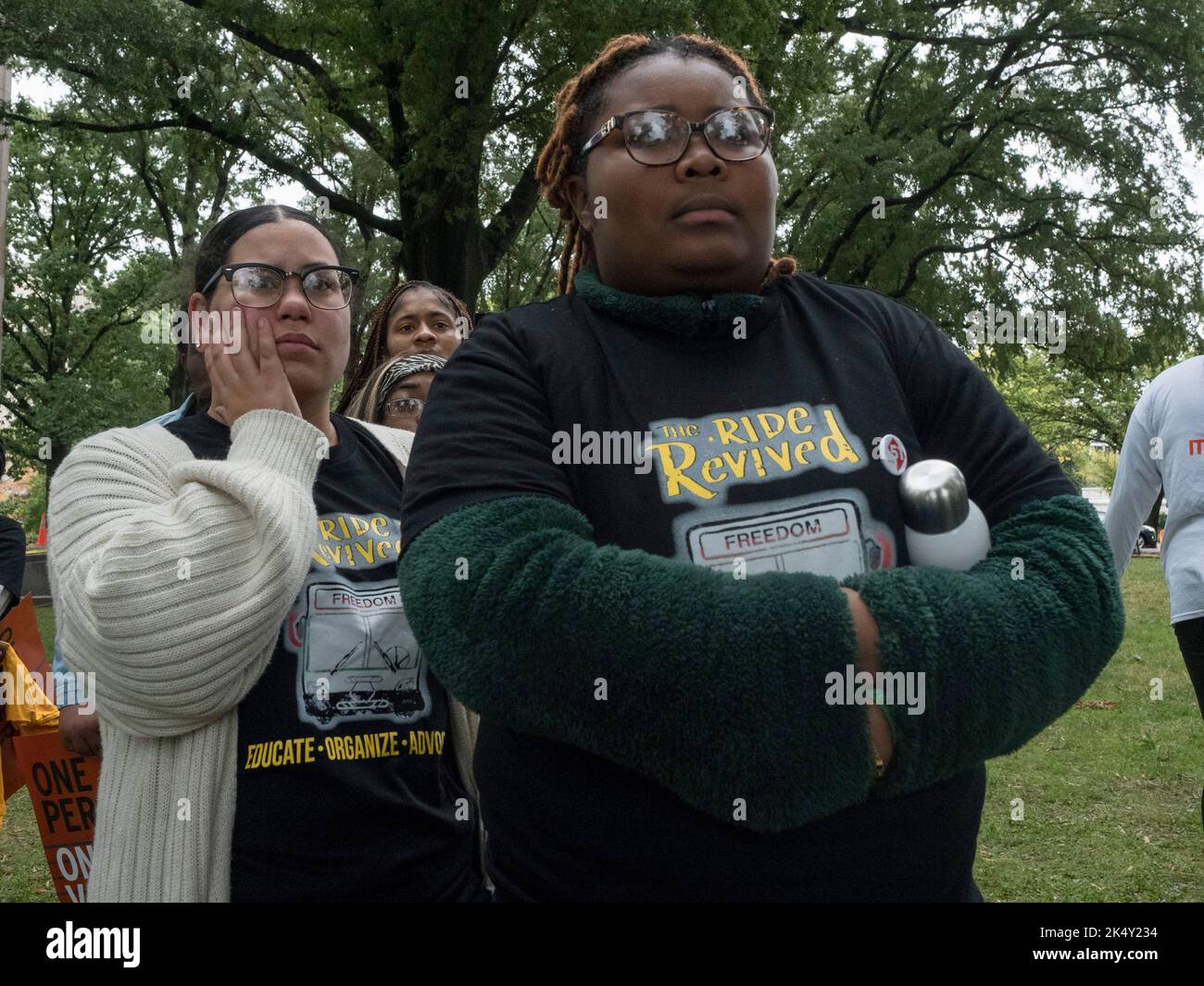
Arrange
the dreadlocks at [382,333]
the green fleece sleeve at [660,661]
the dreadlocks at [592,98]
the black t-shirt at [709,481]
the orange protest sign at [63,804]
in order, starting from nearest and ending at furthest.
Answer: the green fleece sleeve at [660,661], the black t-shirt at [709,481], the dreadlocks at [592,98], the orange protest sign at [63,804], the dreadlocks at [382,333]

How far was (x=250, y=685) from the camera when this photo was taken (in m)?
2.07

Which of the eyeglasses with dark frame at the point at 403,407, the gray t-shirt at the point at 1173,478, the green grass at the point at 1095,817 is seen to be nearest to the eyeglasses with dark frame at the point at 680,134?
the eyeglasses with dark frame at the point at 403,407

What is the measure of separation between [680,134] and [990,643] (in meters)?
0.86

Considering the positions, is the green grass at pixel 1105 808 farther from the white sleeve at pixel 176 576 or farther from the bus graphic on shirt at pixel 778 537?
the white sleeve at pixel 176 576

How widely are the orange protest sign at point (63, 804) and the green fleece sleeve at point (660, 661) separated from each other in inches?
82.9

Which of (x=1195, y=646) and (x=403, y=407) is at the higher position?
(x=403, y=407)

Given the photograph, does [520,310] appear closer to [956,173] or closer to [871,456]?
[871,456]

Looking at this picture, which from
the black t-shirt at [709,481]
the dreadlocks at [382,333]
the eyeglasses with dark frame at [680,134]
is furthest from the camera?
the dreadlocks at [382,333]

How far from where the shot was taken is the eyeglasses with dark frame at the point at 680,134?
169 centimetres

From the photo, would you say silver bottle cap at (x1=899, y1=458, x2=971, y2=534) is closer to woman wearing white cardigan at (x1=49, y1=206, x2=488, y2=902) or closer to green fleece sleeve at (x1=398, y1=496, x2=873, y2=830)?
green fleece sleeve at (x1=398, y1=496, x2=873, y2=830)

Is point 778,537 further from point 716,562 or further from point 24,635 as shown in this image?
point 24,635

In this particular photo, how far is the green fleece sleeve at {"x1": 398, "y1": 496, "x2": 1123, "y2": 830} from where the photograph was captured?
4.42 feet

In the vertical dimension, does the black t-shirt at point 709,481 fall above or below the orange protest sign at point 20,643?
above

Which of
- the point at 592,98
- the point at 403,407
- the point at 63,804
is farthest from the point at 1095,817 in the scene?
the point at 592,98
